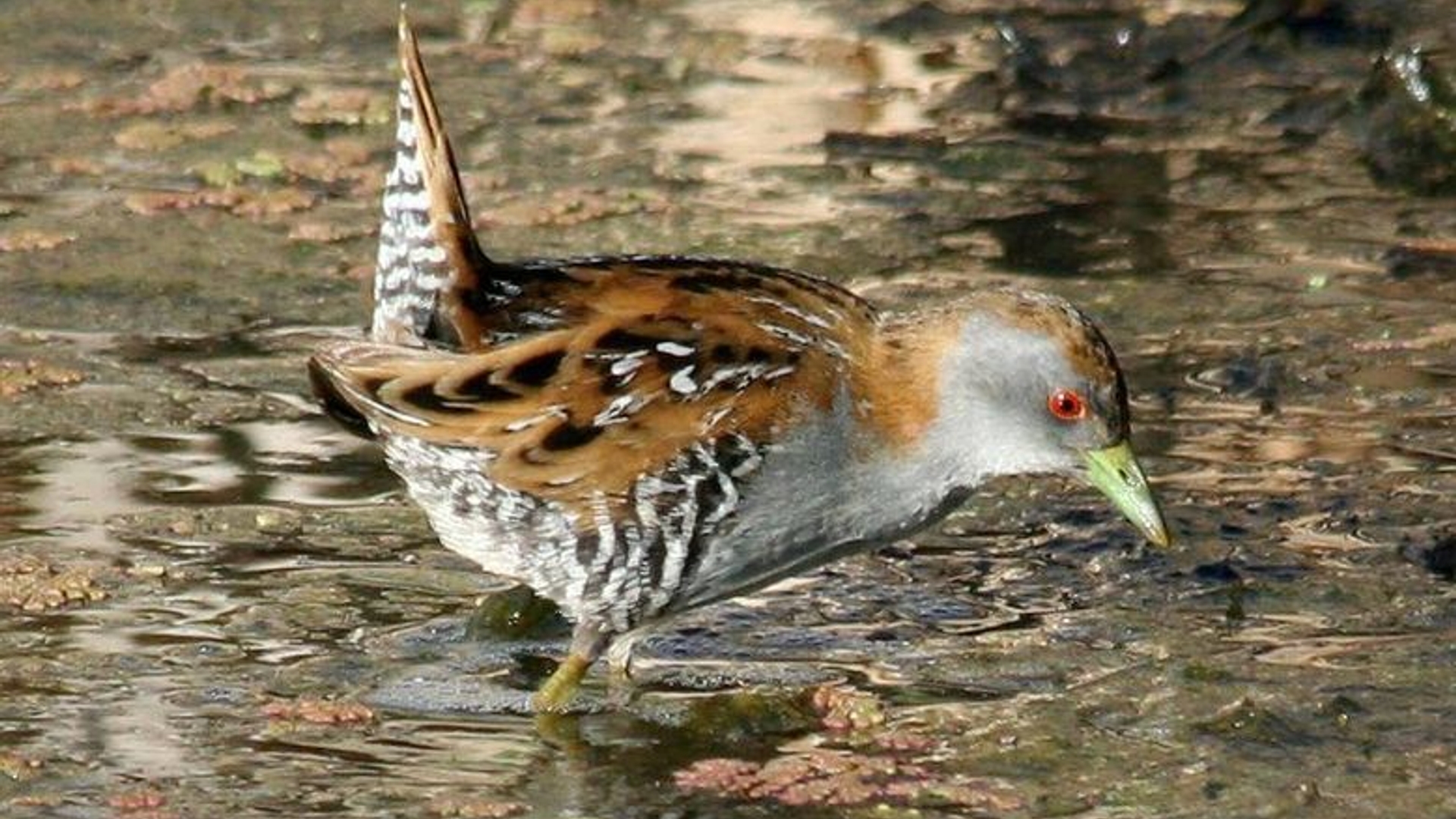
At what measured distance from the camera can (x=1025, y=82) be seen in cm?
1142

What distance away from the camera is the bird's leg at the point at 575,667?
6.21 m

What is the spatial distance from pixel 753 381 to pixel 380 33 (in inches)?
245

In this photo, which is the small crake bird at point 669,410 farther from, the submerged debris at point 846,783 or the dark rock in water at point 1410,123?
the dark rock in water at point 1410,123

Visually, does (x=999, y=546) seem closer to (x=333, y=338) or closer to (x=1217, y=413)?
(x=1217, y=413)

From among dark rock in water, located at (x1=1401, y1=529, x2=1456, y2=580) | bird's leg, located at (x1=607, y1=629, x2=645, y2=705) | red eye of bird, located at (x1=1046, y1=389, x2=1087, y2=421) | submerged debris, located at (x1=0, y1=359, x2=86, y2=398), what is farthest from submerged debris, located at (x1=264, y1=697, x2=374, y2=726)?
dark rock in water, located at (x1=1401, y1=529, x2=1456, y2=580)

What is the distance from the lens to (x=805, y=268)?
9.36 m

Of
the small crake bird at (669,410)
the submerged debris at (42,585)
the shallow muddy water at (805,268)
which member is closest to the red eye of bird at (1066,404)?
the small crake bird at (669,410)

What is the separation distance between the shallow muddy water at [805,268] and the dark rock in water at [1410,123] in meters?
0.02

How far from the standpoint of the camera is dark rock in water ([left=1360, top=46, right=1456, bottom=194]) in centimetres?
1030

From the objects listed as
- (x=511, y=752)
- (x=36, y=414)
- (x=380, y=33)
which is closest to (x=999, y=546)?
(x=511, y=752)

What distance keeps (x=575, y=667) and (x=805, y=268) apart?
331 centimetres

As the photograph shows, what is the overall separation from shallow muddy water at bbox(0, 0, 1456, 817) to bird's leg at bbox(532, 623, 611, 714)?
0.08 m

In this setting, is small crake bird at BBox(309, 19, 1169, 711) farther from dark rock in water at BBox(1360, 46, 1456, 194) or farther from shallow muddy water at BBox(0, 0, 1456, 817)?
dark rock in water at BBox(1360, 46, 1456, 194)

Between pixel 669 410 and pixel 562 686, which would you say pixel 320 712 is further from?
pixel 669 410
